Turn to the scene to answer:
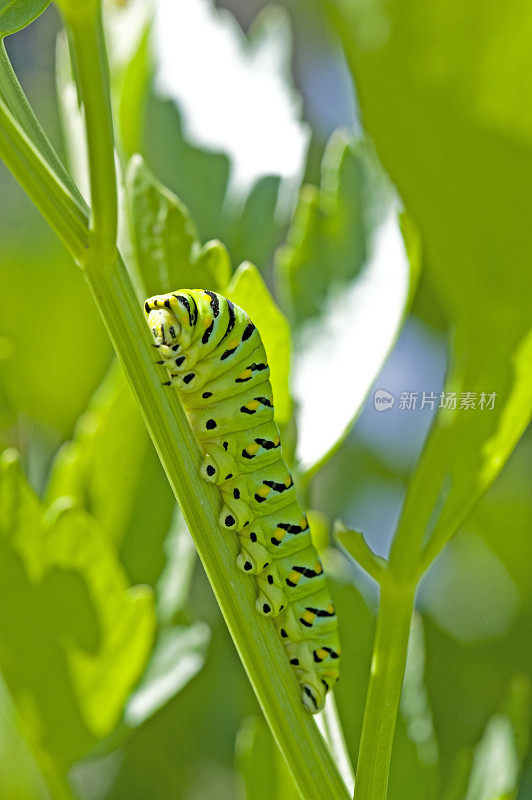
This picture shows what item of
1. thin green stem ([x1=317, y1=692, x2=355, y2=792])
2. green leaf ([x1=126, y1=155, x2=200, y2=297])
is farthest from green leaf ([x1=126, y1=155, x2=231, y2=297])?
thin green stem ([x1=317, y1=692, x2=355, y2=792])

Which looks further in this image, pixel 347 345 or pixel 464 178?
pixel 347 345

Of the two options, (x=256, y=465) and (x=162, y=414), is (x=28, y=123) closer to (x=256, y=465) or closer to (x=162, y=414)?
(x=162, y=414)

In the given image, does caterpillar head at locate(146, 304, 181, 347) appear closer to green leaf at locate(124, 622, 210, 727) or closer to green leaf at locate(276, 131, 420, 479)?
green leaf at locate(276, 131, 420, 479)

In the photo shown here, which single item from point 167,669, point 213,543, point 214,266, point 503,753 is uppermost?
point 214,266

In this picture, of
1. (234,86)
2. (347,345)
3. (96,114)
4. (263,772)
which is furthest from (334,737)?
(234,86)

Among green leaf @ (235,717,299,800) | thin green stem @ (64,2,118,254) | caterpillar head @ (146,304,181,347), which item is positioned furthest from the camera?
green leaf @ (235,717,299,800)

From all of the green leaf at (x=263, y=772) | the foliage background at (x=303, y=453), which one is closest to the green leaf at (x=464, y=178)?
the foliage background at (x=303, y=453)

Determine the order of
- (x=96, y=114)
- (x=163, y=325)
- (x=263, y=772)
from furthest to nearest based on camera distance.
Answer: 1. (x=263, y=772)
2. (x=163, y=325)
3. (x=96, y=114)
